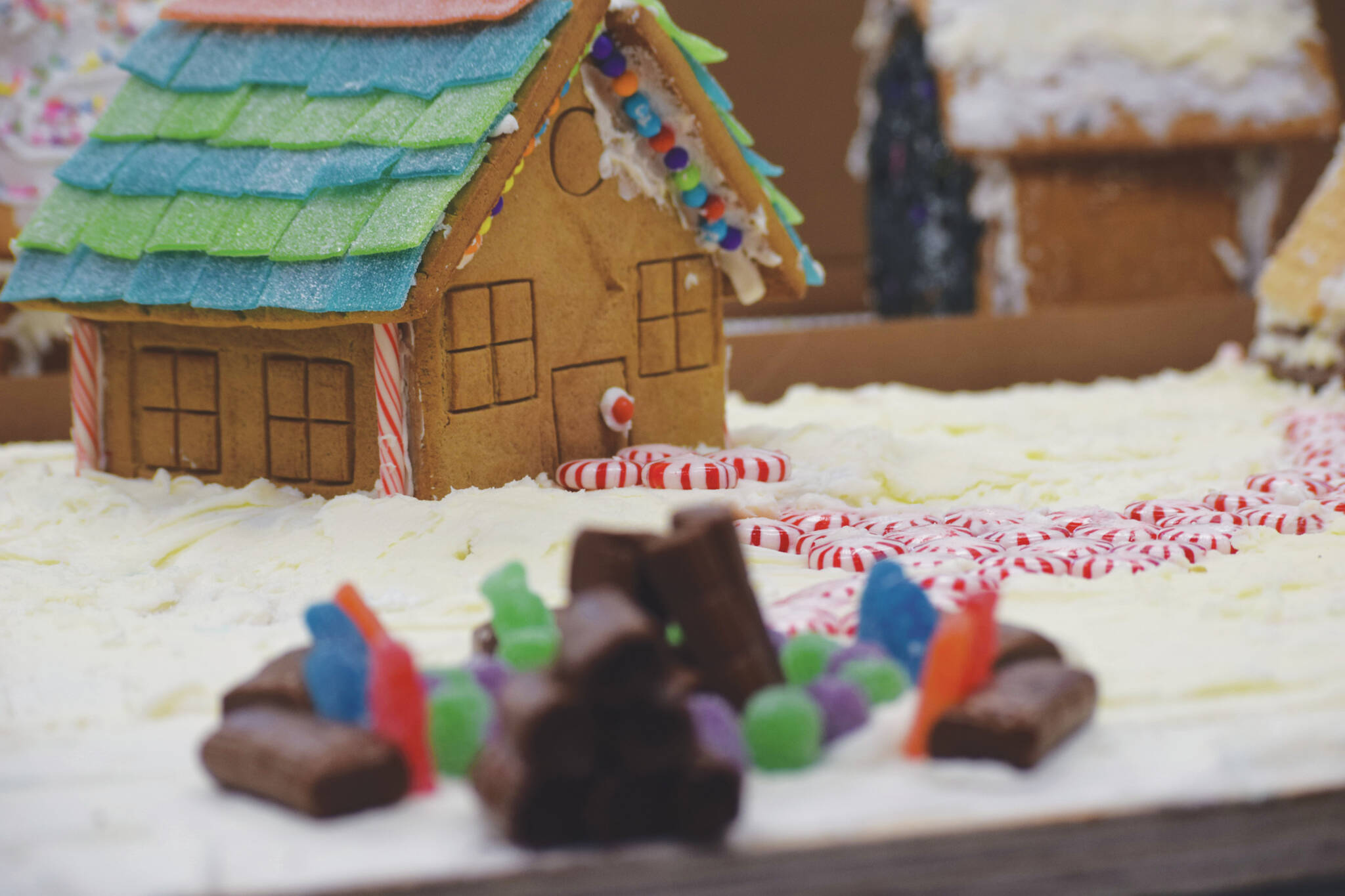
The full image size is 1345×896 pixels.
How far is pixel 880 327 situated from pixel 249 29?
2.81 m

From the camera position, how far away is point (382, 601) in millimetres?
2502

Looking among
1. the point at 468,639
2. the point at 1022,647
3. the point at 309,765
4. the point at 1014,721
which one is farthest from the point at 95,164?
the point at 1014,721

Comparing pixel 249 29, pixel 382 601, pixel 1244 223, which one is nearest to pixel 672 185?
pixel 249 29

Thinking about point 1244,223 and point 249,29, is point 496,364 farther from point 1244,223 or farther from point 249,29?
point 1244,223

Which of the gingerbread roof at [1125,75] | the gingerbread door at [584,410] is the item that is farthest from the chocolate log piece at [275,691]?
the gingerbread roof at [1125,75]

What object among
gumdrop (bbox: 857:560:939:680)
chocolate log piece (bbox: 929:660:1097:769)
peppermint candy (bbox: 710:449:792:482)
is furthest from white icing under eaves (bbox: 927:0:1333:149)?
chocolate log piece (bbox: 929:660:1097:769)

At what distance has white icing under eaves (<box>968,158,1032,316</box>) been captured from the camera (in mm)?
5852

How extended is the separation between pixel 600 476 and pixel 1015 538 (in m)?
0.93

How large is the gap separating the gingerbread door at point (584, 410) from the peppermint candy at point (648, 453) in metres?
0.05

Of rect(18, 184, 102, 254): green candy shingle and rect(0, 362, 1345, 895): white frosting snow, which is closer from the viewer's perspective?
rect(0, 362, 1345, 895): white frosting snow

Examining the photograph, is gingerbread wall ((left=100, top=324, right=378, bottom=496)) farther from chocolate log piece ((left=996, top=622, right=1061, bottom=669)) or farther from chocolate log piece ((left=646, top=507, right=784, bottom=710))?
chocolate log piece ((left=996, top=622, right=1061, bottom=669))

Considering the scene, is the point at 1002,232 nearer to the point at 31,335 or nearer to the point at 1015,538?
the point at 1015,538

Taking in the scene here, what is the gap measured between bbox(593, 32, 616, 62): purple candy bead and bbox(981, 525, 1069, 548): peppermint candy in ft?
4.59

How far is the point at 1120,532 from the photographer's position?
2854mm
